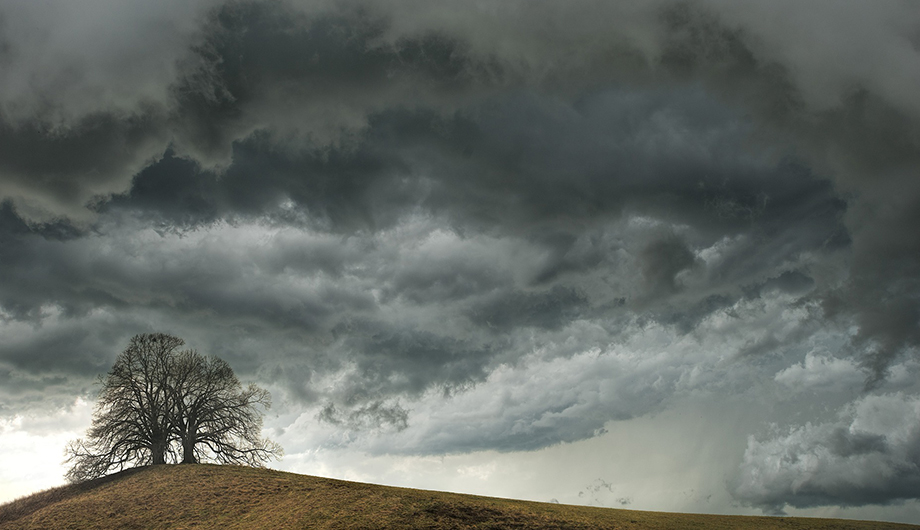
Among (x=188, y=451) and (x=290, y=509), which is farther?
(x=188, y=451)

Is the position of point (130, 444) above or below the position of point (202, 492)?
above

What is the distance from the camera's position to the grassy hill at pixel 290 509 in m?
31.5

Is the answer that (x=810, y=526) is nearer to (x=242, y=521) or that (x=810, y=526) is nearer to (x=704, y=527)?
(x=704, y=527)

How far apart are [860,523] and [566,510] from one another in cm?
2081

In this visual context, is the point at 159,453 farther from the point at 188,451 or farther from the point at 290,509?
the point at 290,509

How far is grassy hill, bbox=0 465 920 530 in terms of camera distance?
31.5 meters

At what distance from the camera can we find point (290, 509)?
3403 cm

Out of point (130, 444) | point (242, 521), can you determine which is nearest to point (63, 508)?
point (130, 444)

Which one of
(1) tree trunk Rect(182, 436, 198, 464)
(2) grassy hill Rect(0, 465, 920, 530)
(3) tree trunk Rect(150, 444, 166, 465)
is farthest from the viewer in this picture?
(1) tree trunk Rect(182, 436, 198, 464)

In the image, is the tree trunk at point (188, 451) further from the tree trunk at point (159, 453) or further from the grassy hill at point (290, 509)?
the grassy hill at point (290, 509)

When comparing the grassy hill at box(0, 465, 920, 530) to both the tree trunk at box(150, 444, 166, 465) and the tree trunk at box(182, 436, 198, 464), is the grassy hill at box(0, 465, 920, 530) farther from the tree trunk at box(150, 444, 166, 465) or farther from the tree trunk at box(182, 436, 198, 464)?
the tree trunk at box(182, 436, 198, 464)

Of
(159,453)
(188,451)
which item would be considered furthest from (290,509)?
(159,453)

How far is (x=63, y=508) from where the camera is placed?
129ft

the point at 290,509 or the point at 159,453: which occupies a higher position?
the point at 159,453
